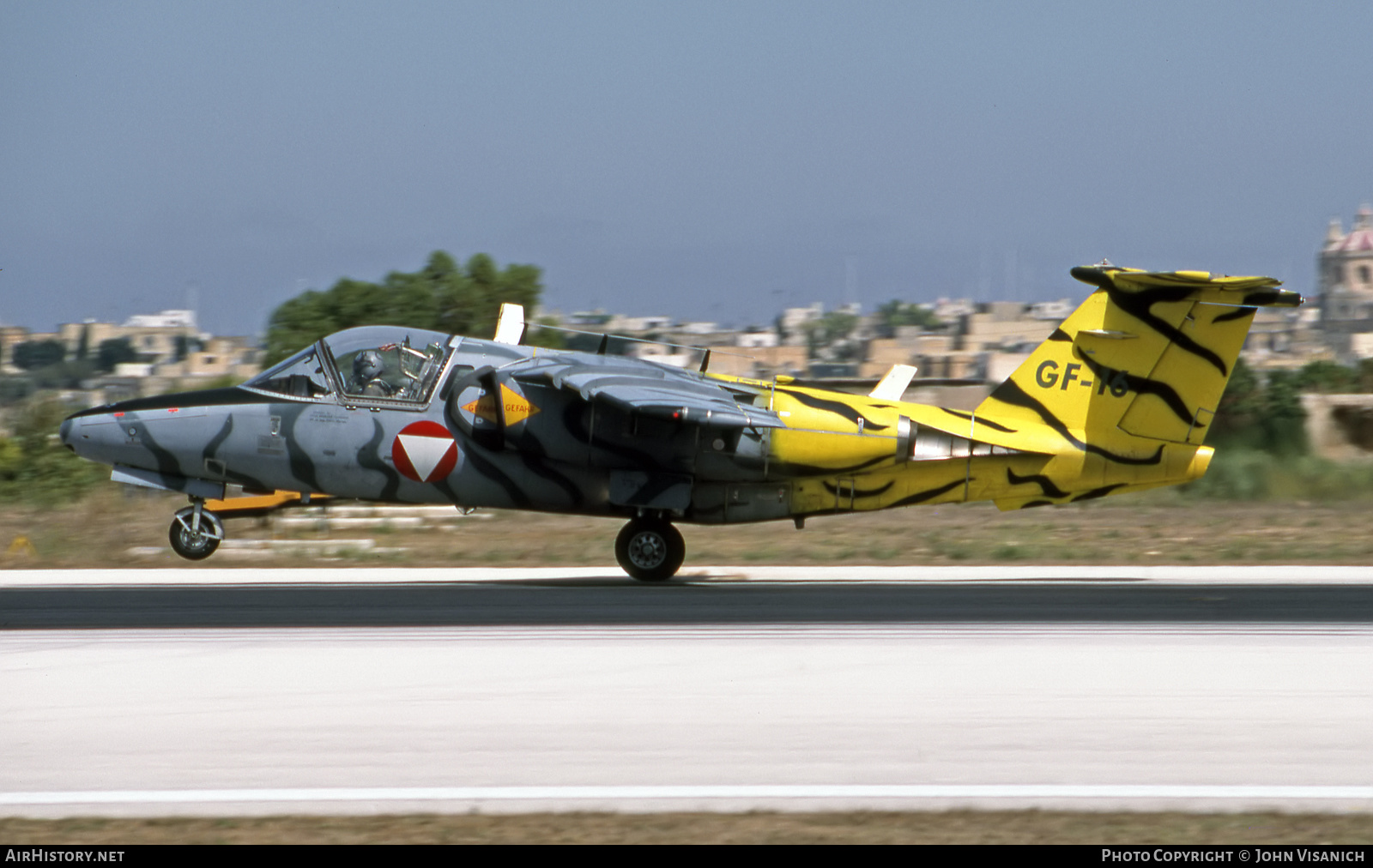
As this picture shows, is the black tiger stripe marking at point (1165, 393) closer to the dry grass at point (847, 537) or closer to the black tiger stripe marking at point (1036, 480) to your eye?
the black tiger stripe marking at point (1036, 480)

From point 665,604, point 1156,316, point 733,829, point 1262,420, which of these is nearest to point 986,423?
point 1156,316

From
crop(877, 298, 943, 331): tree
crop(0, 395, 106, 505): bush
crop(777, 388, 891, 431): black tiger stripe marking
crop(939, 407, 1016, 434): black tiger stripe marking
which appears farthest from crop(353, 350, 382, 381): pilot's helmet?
crop(877, 298, 943, 331): tree

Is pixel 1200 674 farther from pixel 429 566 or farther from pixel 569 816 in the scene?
pixel 429 566

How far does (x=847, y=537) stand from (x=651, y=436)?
732 cm

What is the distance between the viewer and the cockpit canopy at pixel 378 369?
16.0 meters

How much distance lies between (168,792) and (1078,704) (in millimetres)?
5208

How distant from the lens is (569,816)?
640cm

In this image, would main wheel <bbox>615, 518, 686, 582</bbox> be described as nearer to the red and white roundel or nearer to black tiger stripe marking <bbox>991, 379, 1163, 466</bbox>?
the red and white roundel

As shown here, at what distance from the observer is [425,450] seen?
1589cm

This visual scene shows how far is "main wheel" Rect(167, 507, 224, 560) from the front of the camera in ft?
53.4

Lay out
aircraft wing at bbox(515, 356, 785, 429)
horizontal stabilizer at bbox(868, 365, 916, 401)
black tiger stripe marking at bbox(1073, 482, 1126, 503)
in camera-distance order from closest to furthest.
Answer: aircraft wing at bbox(515, 356, 785, 429) → black tiger stripe marking at bbox(1073, 482, 1126, 503) → horizontal stabilizer at bbox(868, 365, 916, 401)

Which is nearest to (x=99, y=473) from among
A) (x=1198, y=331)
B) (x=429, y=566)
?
(x=429, y=566)

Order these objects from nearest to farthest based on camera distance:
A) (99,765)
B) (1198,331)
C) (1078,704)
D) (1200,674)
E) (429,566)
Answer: (99,765)
(1078,704)
(1200,674)
(1198,331)
(429,566)

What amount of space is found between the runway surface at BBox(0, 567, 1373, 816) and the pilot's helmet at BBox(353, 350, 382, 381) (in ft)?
9.84
